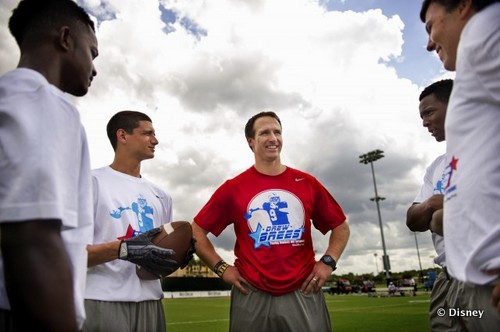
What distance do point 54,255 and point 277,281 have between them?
2430 millimetres

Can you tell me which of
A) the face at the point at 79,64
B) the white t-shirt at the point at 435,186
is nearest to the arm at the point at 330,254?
the white t-shirt at the point at 435,186

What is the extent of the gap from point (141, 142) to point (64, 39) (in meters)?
2.28

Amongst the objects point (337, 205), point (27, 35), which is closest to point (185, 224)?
point (337, 205)

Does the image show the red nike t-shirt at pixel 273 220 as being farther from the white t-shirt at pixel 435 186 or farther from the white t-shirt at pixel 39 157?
the white t-shirt at pixel 39 157

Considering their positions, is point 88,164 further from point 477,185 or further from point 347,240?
point 347,240

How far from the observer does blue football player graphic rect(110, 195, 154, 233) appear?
3293 mm

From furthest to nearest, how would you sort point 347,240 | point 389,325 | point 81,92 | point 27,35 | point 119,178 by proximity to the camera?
1. point 389,325
2. point 347,240
3. point 119,178
4. point 81,92
5. point 27,35

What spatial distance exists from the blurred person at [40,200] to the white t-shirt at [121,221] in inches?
67.2

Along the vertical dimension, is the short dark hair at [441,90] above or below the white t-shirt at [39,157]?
above

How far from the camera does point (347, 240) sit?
3.82 metres

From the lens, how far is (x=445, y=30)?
180 cm

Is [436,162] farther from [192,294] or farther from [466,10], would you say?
[192,294]

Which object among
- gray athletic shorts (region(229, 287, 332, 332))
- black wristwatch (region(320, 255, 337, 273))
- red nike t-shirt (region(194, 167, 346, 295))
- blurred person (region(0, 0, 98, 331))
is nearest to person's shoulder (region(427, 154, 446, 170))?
red nike t-shirt (region(194, 167, 346, 295))

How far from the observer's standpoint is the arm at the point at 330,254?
11.0ft
